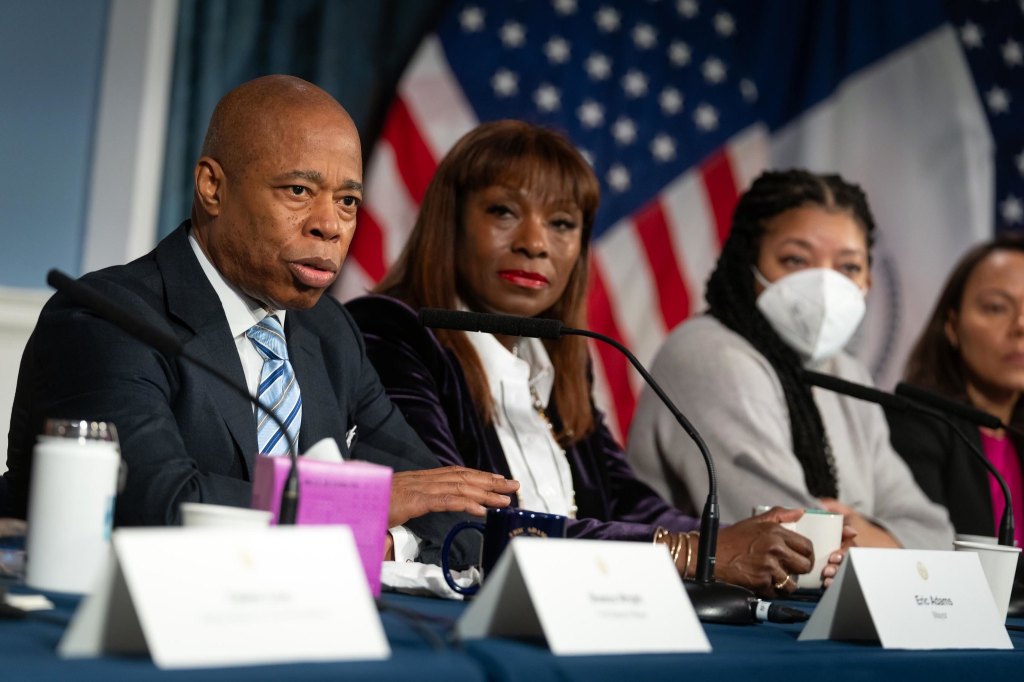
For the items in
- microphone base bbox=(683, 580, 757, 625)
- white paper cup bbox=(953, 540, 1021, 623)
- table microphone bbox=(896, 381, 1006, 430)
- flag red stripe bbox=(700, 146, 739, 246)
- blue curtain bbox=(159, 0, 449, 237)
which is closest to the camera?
microphone base bbox=(683, 580, 757, 625)

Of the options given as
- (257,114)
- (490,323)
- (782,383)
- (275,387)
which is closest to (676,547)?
(490,323)

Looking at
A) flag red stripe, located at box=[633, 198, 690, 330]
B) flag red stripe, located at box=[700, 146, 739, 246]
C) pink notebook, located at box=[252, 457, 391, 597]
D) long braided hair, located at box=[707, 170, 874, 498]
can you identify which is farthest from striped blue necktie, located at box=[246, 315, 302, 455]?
flag red stripe, located at box=[700, 146, 739, 246]

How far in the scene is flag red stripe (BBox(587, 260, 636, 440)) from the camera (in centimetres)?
453

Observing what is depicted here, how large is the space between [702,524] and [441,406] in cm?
88

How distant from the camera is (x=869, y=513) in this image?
10.4ft

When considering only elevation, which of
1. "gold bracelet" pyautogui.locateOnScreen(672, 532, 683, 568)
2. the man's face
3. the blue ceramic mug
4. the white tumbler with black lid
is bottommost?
"gold bracelet" pyautogui.locateOnScreen(672, 532, 683, 568)

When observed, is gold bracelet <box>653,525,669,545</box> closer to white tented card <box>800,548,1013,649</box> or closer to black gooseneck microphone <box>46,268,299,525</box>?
white tented card <box>800,548,1013,649</box>

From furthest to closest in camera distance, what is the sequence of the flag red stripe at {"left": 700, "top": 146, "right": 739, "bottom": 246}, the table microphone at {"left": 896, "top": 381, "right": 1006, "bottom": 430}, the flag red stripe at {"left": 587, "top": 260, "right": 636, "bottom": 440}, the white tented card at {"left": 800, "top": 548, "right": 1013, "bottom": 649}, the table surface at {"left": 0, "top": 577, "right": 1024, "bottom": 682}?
the flag red stripe at {"left": 700, "top": 146, "right": 739, "bottom": 246} → the flag red stripe at {"left": 587, "top": 260, "right": 636, "bottom": 440} → the table microphone at {"left": 896, "top": 381, "right": 1006, "bottom": 430} → the white tented card at {"left": 800, "top": 548, "right": 1013, "bottom": 649} → the table surface at {"left": 0, "top": 577, "right": 1024, "bottom": 682}

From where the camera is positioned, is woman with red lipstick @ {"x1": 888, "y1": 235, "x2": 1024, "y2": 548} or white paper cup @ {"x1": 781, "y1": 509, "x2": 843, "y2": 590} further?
woman with red lipstick @ {"x1": 888, "y1": 235, "x2": 1024, "y2": 548}

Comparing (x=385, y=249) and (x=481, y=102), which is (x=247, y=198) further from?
(x=481, y=102)

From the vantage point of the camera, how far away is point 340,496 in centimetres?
137

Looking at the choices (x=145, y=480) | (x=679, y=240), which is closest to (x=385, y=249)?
(x=679, y=240)

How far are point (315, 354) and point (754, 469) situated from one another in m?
1.17

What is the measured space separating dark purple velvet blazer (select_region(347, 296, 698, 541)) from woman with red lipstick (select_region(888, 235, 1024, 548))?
1.15m
